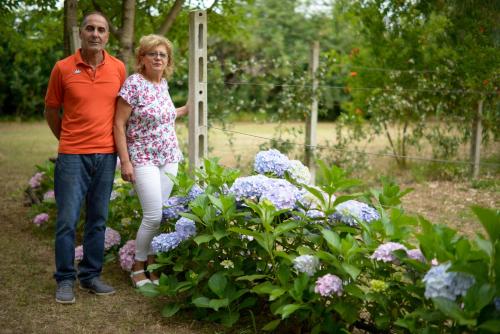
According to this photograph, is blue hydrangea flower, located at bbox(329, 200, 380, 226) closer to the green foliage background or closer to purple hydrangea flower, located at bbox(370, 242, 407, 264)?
purple hydrangea flower, located at bbox(370, 242, 407, 264)

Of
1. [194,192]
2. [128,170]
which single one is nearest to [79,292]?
[128,170]

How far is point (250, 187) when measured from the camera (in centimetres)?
331

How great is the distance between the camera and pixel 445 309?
2277 mm

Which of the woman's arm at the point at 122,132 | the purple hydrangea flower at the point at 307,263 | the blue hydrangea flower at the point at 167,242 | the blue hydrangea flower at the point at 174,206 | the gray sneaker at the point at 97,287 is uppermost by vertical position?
the woman's arm at the point at 122,132

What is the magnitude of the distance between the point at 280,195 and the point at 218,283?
60 centimetres

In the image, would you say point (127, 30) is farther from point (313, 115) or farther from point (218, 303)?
point (218, 303)

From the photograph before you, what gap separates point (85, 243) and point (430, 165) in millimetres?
5909

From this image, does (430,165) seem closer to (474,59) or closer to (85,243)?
(474,59)

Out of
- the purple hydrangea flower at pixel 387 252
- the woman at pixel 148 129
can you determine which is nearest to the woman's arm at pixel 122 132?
the woman at pixel 148 129

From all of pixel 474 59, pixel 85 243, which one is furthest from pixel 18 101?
pixel 85 243

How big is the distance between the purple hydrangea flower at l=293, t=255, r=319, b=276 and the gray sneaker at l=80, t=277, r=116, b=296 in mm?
1585

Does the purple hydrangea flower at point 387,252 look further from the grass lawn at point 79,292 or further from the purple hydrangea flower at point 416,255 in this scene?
the grass lawn at point 79,292

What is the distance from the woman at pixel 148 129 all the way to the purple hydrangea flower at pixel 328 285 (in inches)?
55.4

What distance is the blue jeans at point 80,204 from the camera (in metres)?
3.67
